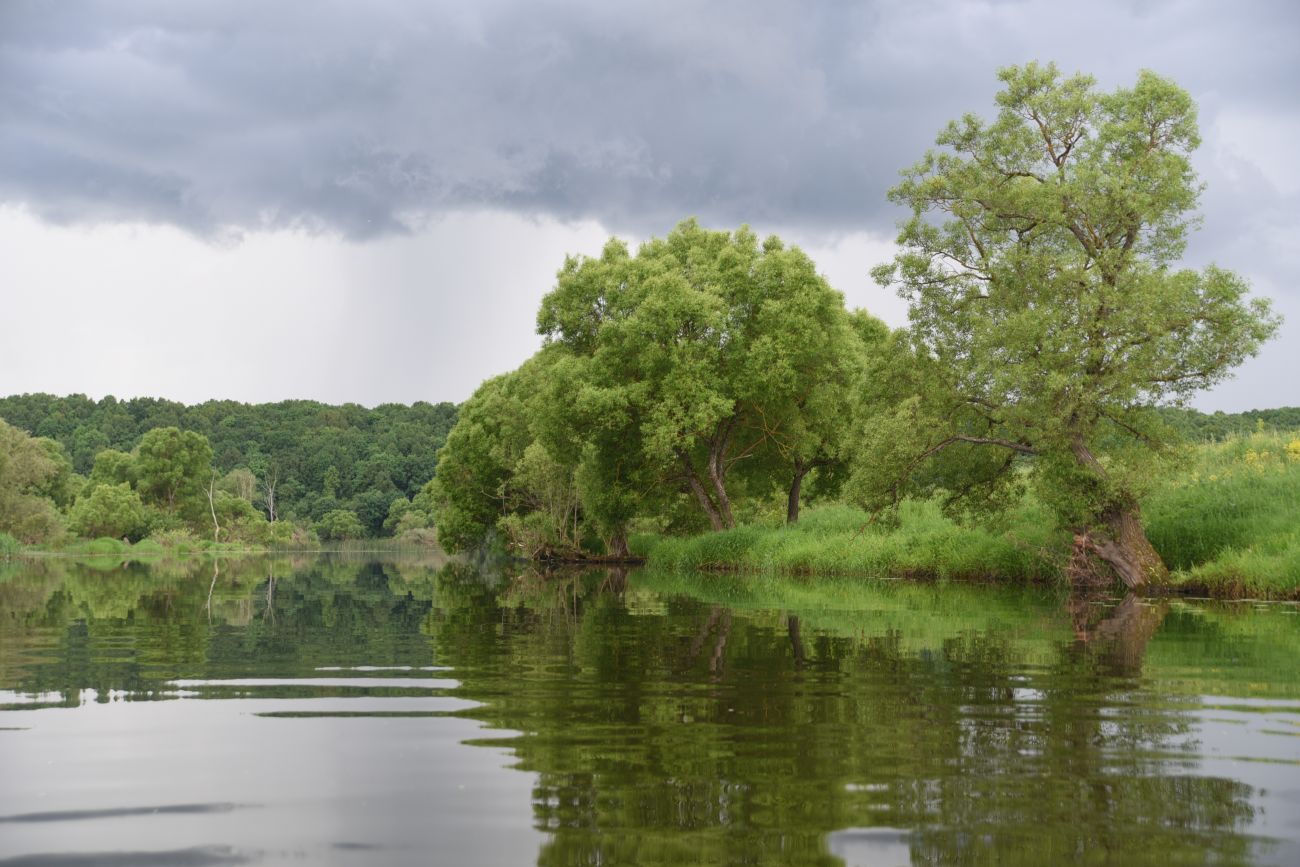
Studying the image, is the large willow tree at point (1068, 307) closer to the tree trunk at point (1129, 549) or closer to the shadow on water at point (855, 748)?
the tree trunk at point (1129, 549)

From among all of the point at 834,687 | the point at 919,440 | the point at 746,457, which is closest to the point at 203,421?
the point at 746,457

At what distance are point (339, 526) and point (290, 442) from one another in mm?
23977

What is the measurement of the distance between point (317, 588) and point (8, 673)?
2423 centimetres

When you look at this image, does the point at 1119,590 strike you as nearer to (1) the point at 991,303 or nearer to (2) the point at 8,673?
(1) the point at 991,303

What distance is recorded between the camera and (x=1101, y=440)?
2738 centimetres

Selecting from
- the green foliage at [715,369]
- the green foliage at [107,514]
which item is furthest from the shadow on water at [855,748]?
the green foliage at [107,514]

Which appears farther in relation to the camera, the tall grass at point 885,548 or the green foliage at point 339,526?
the green foliage at point 339,526

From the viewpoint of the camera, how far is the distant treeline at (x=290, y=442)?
16688 cm

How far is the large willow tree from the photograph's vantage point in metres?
25.6

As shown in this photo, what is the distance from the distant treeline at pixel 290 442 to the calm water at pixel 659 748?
153728mm

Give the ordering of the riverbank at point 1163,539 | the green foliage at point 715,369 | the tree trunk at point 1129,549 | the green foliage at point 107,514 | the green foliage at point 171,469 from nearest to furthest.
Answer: the riverbank at point 1163,539
the tree trunk at point 1129,549
the green foliage at point 715,369
the green foliage at point 107,514
the green foliage at point 171,469

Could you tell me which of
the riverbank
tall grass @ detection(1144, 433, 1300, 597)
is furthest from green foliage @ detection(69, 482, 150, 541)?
tall grass @ detection(1144, 433, 1300, 597)

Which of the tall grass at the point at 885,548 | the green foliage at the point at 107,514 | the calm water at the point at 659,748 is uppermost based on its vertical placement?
the green foliage at the point at 107,514

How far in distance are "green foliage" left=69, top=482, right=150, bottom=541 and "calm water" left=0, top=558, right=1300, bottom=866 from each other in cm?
9422
